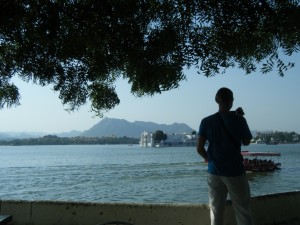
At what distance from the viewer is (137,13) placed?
191 inches

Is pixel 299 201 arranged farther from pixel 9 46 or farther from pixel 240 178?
pixel 9 46

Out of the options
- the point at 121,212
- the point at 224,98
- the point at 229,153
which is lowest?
the point at 121,212

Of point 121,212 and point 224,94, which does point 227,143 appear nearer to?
point 224,94

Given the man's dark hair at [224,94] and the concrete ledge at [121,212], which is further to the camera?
the concrete ledge at [121,212]

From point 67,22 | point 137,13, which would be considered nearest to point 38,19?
point 67,22

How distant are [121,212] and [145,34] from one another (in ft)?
9.29

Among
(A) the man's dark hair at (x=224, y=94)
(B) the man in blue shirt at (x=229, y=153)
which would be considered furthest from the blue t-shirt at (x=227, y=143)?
(A) the man's dark hair at (x=224, y=94)

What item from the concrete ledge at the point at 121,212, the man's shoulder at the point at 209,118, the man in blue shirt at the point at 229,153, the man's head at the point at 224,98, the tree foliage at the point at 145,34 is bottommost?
the concrete ledge at the point at 121,212

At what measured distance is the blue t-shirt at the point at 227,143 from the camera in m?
4.82

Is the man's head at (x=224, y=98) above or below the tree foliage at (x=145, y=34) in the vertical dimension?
below

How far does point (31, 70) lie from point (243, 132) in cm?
261

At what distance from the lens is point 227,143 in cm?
484

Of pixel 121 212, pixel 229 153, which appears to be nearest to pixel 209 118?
pixel 229 153

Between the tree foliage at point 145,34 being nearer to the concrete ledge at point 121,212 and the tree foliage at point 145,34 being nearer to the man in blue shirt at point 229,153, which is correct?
the man in blue shirt at point 229,153
